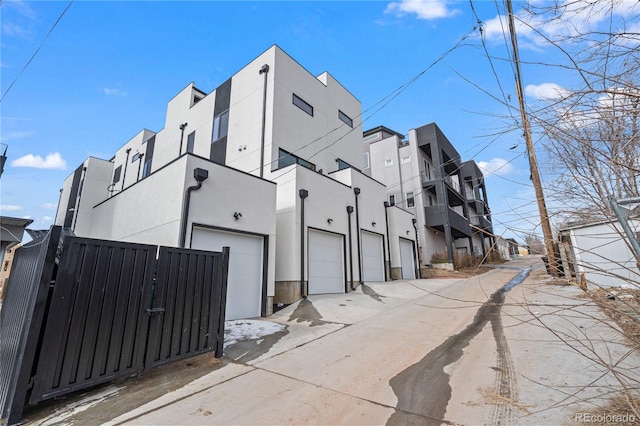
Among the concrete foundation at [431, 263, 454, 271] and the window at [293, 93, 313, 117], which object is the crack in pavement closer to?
the window at [293, 93, 313, 117]

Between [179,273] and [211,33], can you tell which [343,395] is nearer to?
[179,273]

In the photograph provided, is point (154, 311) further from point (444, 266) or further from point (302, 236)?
point (444, 266)

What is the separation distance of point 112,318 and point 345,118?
49.6 ft

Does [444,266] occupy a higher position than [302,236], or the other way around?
[302,236]

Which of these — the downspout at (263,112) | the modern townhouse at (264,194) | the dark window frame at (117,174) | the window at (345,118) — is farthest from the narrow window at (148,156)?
the window at (345,118)

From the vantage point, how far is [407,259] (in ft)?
50.0

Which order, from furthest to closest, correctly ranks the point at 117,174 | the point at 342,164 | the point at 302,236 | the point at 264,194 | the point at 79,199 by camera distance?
the point at 117,174
the point at 79,199
the point at 342,164
the point at 302,236
the point at 264,194

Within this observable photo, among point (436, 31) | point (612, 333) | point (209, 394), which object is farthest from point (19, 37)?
point (612, 333)

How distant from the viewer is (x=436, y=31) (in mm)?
4848

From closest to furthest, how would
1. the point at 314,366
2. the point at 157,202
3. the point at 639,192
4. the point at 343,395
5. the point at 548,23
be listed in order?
the point at 639,192 → the point at 548,23 → the point at 343,395 → the point at 314,366 → the point at 157,202

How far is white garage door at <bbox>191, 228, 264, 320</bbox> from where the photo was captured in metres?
7.23

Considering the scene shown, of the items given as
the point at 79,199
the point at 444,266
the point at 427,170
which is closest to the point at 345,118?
the point at 427,170

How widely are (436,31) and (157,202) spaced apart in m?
7.80

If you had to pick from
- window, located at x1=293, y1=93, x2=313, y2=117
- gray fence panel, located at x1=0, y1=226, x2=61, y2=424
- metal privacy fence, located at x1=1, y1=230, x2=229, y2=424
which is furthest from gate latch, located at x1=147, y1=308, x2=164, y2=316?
window, located at x1=293, y1=93, x2=313, y2=117
